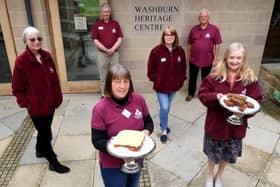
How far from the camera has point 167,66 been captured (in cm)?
341

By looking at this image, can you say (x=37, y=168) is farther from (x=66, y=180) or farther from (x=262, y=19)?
(x=262, y=19)

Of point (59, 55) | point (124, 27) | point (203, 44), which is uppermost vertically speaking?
point (124, 27)

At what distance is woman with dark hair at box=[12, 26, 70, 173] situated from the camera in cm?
261

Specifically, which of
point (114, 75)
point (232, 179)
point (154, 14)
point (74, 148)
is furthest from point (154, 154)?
point (154, 14)

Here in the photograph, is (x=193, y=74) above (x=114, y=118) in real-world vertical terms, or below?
below

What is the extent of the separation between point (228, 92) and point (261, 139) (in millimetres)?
2031

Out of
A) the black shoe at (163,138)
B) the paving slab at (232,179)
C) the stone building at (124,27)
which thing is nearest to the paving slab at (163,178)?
the paving slab at (232,179)

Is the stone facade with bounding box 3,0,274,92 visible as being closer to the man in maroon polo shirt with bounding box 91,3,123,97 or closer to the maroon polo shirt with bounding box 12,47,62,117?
the man in maroon polo shirt with bounding box 91,3,123,97

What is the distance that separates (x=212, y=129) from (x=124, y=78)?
1.09 metres

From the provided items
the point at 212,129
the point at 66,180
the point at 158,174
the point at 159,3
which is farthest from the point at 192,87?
the point at 66,180

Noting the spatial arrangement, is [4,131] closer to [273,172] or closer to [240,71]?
[240,71]

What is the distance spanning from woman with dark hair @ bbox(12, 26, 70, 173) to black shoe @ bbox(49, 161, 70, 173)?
0.42m

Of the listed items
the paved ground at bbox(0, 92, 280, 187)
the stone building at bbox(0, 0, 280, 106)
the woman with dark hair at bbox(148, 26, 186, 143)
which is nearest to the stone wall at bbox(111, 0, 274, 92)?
the stone building at bbox(0, 0, 280, 106)

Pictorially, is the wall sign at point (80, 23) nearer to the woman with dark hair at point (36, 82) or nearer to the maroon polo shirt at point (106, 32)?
the maroon polo shirt at point (106, 32)
